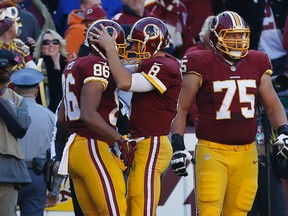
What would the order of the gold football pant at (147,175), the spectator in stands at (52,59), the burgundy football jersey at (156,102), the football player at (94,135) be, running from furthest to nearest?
1. the spectator in stands at (52,59)
2. the burgundy football jersey at (156,102)
3. the gold football pant at (147,175)
4. the football player at (94,135)

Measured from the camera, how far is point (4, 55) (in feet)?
29.5

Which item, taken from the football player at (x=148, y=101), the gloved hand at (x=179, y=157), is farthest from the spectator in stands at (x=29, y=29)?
the gloved hand at (x=179, y=157)

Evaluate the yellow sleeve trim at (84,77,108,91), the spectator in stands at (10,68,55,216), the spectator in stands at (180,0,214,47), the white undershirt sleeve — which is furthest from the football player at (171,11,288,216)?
the spectator in stands at (180,0,214,47)

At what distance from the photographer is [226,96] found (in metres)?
8.23

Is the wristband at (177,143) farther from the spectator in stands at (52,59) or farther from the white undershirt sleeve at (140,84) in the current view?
the spectator in stands at (52,59)

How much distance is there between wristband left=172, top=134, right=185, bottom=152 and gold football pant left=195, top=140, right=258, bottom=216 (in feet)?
0.61

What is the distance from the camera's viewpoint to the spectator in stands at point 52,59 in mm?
11492

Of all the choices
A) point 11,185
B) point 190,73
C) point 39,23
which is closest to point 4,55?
point 11,185

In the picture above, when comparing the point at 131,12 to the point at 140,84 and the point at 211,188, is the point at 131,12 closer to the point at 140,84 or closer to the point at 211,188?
the point at 140,84

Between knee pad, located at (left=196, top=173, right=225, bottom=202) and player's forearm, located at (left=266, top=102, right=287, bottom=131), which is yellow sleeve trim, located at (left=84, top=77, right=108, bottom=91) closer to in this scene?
knee pad, located at (left=196, top=173, right=225, bottom=202)

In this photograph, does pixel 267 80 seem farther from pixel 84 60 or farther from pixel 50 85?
pixel 50 85

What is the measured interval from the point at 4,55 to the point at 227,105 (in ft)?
6.73

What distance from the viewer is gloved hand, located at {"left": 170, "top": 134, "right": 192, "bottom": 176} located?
813 cm

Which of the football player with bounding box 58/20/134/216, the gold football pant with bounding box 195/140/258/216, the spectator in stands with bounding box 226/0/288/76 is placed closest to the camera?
the football player with bounding box 58/20/134/216
